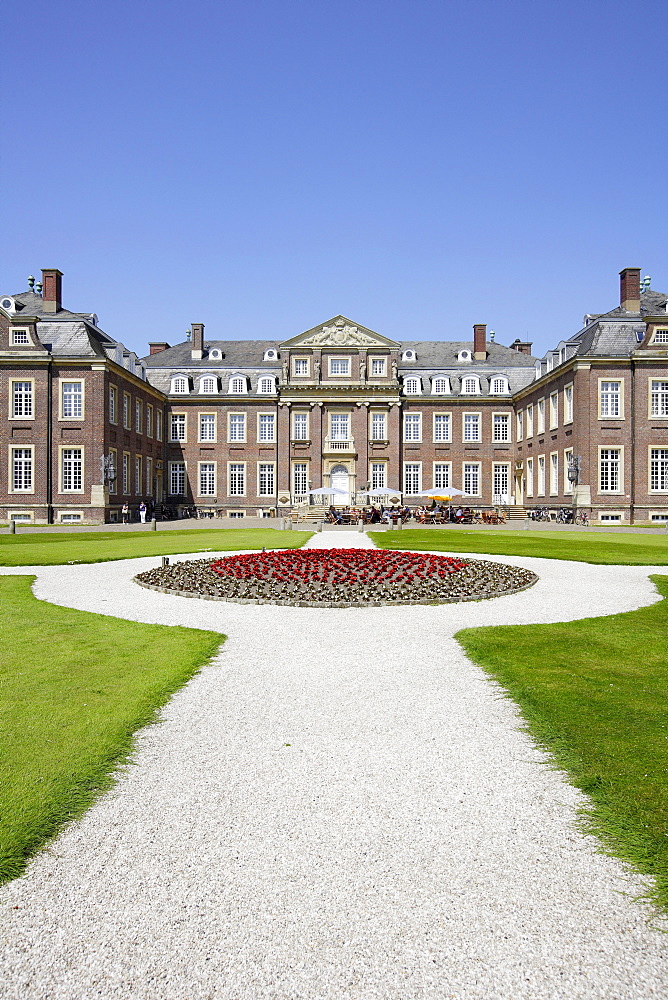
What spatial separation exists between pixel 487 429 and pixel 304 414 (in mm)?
15338

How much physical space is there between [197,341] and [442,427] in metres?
→ 22.1

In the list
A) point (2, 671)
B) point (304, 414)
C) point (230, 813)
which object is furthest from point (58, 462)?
point (230, 813)

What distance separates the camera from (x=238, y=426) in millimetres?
56938

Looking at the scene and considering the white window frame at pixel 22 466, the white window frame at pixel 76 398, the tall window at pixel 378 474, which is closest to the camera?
the white window frame at pixel 76 398

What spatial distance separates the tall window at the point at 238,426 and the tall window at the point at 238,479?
2.17 meters

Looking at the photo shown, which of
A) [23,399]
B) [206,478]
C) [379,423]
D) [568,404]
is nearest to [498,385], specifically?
[379,423]

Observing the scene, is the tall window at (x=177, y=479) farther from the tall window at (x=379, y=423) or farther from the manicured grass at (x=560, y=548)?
the manicured grass at (x=560, y=548)

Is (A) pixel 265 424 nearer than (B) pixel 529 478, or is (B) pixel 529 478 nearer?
(B) pixel 529 478

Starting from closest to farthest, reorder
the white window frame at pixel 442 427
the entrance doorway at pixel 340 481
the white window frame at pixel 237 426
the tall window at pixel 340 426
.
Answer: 1. the entrance doorway at pixel 340 481
2. the tall window at pixel 340 426
3. the white window frame at pixel 442 427
4. the white window frame at pixel 237 426

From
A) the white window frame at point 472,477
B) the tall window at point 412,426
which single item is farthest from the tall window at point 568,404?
the tall window at point 412,426

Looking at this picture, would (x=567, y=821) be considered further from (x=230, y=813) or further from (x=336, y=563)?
(x=336, y=563)

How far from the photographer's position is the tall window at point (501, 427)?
5706 centimetres

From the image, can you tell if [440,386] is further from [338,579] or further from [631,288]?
[338,579]

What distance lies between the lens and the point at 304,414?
5553 cm
